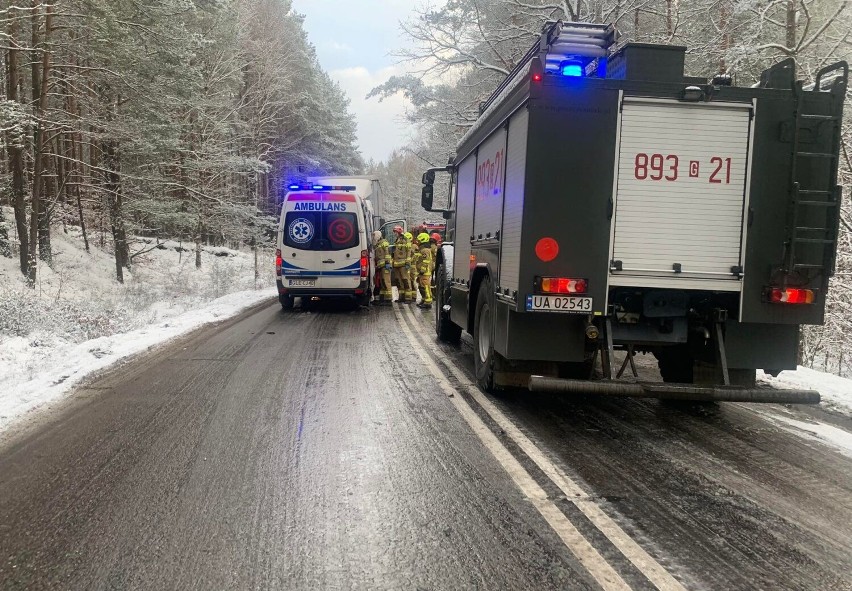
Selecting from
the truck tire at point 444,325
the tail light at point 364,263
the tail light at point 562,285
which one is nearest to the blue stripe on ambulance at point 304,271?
the tail light at point 364,263

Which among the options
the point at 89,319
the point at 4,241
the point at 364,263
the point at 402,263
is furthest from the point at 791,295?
the point at 4,241

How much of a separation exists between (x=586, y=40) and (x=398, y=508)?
19.3 ft

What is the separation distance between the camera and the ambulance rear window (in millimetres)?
13281

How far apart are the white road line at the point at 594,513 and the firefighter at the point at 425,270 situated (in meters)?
10.4

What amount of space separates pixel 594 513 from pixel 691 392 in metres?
1.69

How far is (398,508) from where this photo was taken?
341 cm

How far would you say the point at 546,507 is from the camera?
3.38 metres

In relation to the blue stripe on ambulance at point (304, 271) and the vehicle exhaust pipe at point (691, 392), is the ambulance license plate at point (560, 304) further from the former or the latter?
the blue stripe on ambulance at point (304, 271)

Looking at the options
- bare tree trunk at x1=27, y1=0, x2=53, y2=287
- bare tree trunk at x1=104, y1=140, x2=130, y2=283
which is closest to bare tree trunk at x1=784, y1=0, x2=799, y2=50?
bare tree trunk at x1=27, y1=0, x2=53, y2=287

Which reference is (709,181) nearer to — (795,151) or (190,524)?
(795,151)

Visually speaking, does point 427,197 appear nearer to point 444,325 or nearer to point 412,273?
point 444,325

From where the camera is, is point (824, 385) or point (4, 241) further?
point (4, 241)

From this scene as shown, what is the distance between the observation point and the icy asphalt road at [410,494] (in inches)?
Answer: 109

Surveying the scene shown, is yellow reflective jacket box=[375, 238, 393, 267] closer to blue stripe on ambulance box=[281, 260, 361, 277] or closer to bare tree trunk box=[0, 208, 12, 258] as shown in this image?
blue stripe on ambulance box=[281, 260, 361, 277]
